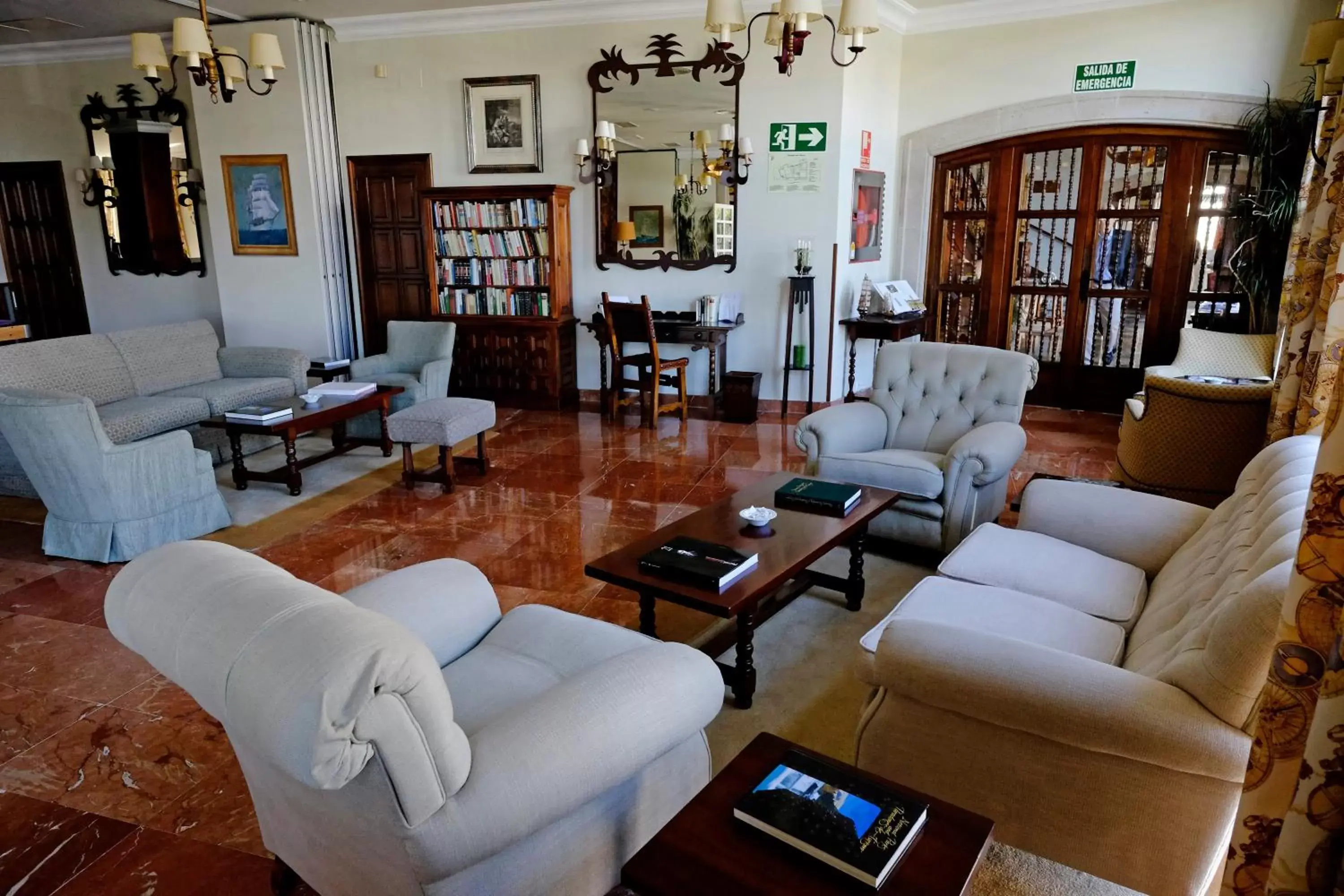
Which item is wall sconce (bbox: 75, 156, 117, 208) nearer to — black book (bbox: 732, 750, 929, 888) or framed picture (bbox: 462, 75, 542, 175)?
framed picture (bbox: 462, 75, 542, 175)

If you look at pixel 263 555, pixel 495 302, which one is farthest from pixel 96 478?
pixel 495 302

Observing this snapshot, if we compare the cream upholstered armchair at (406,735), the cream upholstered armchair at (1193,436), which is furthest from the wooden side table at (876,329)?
the cream upholstered armchair at (406,735)

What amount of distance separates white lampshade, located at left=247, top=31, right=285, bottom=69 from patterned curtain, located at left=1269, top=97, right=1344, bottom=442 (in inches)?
187

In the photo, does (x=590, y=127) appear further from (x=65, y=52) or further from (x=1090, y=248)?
(x=65, y=52)

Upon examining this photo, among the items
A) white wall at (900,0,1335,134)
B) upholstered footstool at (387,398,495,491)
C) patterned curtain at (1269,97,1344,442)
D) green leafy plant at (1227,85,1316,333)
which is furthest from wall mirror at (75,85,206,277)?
green leafy plant at (1227,85,1316,333)

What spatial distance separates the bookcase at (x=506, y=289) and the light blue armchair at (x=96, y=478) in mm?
3095

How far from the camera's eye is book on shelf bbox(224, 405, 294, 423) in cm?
452

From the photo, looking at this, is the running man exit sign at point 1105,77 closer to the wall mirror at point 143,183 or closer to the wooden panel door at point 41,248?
the wall mirror at point 143,183

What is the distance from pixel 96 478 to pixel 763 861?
3590 millimetres

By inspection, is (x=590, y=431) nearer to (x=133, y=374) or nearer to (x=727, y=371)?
(x=727, y=371)

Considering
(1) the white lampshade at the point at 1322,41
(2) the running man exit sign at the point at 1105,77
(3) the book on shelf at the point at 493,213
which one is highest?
(2) the running man exit sign at the point at 1105,77

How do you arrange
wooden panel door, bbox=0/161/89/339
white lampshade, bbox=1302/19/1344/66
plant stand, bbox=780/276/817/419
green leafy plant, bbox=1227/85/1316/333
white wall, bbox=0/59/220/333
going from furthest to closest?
1. wooden panel door, bbox=0/161/89/339
2. white wall, bbox=0/59/220/333
3. plant stand, bbox=780/276/817/419
4. green leafy plant, bbox=1227/85/1316/333
5. white lampshade, bbox=1302/19/1344/66

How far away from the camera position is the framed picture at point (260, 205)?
710cm

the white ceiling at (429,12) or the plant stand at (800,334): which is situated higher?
the white ceiling at (429,12)
